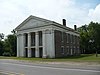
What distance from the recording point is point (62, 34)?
49.8 m

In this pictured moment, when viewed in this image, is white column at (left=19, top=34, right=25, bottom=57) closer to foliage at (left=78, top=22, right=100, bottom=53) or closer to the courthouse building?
the courthouse building

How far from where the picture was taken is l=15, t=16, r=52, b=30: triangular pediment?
46.4 m

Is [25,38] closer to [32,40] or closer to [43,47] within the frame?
[32,40]

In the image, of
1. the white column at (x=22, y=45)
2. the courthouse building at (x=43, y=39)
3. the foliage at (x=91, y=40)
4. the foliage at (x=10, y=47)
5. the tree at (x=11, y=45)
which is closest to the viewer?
the courthouse building at (x=43, y=39)

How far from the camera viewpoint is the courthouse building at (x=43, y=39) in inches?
1778

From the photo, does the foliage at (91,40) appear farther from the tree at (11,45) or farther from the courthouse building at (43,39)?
the tree at (11,45)

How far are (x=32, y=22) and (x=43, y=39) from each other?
5.96 metres

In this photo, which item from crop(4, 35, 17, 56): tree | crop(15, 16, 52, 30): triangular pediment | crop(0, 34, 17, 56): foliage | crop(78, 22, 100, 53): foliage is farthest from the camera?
crop(78, 22, 100, 53): foliage

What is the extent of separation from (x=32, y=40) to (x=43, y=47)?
258 inches

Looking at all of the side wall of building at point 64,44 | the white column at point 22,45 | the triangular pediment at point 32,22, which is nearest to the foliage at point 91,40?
the side wall of building at point 64,44

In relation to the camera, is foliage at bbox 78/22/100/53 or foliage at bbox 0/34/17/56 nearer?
foliage at bbox 0/34/17/56

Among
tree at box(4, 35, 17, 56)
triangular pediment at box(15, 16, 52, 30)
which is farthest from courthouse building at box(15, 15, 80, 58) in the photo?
tree at box(4, 35, 17, 56)

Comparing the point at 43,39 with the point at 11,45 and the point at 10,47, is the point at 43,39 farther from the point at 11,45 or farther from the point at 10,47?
the point at 10,47

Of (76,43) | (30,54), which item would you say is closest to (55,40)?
(30,54)
